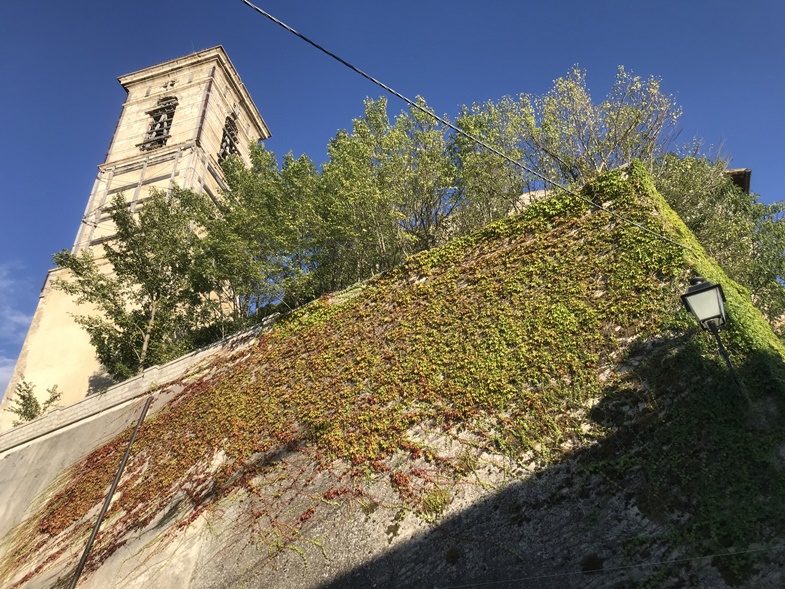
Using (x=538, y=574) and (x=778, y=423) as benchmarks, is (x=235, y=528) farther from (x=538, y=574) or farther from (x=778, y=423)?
(x=778, y=423)

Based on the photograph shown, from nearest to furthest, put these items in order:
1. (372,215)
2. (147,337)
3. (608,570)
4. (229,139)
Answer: (608,570) → (372,215) → (147,337) → (229,139)

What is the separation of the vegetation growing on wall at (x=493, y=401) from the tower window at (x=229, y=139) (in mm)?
20614

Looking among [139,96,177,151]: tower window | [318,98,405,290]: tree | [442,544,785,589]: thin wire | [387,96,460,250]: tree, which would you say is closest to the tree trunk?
[318,98,405,290]: tree

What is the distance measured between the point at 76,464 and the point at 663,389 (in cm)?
1174

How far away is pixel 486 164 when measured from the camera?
49.6ft

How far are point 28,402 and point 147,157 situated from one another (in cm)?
1287

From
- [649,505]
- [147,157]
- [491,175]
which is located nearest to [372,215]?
[491,175]

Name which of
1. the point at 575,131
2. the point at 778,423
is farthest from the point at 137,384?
the point at 575,131

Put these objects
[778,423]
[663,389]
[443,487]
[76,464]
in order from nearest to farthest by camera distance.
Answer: [778,423], [663,389], [443,487], [76,464]

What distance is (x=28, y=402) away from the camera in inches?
696

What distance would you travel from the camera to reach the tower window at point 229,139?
28141 millimetres

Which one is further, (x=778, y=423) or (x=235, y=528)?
(x=235, y=528)

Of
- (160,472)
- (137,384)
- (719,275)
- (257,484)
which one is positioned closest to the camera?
(719,275)

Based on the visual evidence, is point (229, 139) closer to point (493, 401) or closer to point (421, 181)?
point (421, 181)
